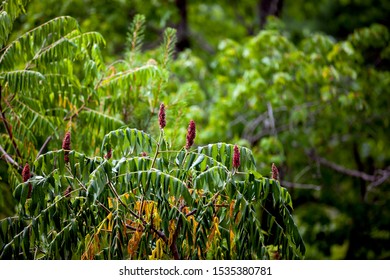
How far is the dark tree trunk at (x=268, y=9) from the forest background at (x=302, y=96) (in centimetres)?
2

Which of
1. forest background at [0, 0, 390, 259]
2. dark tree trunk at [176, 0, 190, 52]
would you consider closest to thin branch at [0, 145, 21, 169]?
forest background at [0, 0, 390, 259]

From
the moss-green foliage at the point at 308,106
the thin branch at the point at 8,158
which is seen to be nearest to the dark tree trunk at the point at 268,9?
the moss-green foliage at the point at 308,106

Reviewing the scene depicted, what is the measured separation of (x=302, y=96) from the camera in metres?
7.43

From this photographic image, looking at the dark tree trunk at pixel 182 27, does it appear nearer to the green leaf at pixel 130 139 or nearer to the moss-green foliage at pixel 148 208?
the moss-green foliage at pixel 148 208

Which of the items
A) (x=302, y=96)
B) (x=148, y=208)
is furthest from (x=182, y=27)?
(x=148, y=208)

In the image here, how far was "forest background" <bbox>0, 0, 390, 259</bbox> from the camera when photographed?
6785 millimetres

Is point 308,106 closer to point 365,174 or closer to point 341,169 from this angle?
point 341,169

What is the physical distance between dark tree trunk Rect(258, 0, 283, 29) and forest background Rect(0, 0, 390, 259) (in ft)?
0.05

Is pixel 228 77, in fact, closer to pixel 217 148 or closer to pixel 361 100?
pixel 361 100

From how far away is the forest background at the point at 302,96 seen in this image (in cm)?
679

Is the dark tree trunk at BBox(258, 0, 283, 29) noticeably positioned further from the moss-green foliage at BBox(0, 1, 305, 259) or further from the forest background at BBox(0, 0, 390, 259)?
the moss-green foliage at BBox(0, 1, 305, 259)
